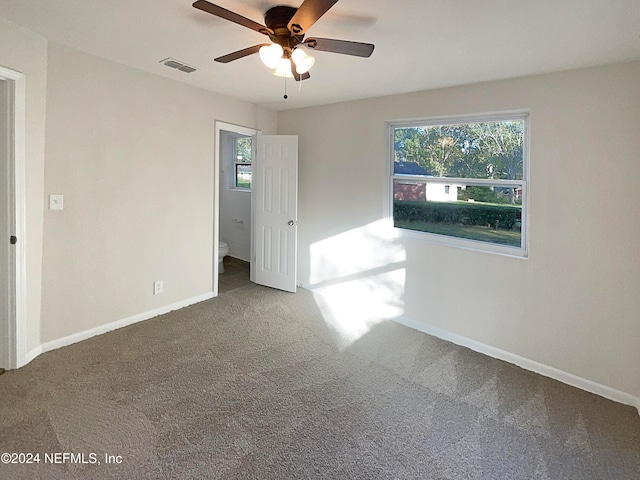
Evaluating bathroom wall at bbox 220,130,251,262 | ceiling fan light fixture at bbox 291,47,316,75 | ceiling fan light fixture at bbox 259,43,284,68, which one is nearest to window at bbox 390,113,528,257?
ceiling fan light fixture at bbox 291,47,316,75

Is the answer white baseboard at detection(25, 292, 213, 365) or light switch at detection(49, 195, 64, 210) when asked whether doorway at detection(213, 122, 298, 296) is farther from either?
light switch at detection(49, 195, 64, 210)

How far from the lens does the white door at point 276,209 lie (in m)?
4.34

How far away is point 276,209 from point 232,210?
1.88 metres

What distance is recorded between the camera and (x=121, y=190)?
315 centimetres

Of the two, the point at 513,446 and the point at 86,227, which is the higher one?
the point at 86,227

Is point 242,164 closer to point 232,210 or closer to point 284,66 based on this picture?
point 232,210

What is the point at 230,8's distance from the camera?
6.46 feet

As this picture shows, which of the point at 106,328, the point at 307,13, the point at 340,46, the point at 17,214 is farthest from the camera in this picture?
the point at 106,328

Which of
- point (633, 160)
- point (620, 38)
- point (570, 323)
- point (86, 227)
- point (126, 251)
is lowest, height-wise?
point (570, 323)

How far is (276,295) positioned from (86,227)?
212 cm

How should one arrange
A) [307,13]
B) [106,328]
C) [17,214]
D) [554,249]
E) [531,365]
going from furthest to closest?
[106,328] < [531,365] < [554,249] < [17,214] < [307,13]

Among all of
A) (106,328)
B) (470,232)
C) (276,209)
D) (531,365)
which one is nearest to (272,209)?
(276,209)

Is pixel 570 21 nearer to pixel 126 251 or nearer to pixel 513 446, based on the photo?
pixel 513 446

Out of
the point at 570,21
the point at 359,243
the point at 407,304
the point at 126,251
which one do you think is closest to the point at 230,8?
the point at 570,21
